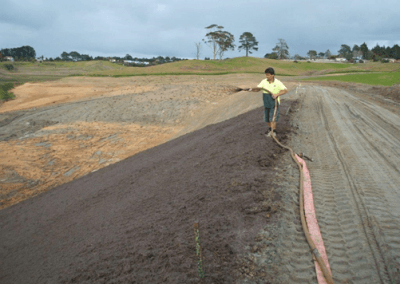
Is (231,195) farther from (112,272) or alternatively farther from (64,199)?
(64,199)

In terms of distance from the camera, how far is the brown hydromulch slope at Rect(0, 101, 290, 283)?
11.2 feet

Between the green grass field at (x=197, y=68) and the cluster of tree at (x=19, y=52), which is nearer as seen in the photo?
the green grass field at (x=197, y=68)

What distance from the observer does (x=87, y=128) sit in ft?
59.6

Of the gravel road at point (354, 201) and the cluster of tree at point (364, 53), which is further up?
the cluster of tree at point (364, 53)

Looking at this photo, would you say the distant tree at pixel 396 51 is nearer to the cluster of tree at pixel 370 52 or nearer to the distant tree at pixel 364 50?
the cluster of tree at pixel 370 52

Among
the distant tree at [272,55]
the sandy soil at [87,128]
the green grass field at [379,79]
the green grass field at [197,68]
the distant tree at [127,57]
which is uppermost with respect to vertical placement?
the distant tree at [127,57]

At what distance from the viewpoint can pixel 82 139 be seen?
16.4m

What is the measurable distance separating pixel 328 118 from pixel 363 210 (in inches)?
290

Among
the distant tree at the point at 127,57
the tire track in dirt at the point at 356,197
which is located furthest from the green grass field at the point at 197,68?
the distant tree at the point at 127,57

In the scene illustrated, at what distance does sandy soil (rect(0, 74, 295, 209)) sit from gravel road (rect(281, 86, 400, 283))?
852 cm

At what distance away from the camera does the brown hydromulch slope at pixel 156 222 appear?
11.2ft

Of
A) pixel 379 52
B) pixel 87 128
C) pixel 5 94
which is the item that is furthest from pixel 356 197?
pixel 379 52

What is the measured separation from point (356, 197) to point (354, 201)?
167 mm

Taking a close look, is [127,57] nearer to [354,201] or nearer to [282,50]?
[282,50]
